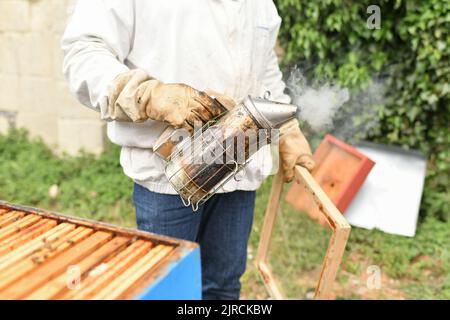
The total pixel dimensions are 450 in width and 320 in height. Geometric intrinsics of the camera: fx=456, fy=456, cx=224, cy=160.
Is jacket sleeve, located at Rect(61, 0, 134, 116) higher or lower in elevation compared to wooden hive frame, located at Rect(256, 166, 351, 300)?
higher

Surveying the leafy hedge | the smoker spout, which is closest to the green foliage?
the leafy hedge

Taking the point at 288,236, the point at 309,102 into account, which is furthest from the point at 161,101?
the point at 288,236

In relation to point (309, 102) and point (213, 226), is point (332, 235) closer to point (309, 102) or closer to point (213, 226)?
point (213, 226)

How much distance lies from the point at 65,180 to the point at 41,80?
1070 mm

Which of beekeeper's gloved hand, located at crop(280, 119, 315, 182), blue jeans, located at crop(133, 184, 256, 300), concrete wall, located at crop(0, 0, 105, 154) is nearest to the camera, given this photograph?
blue jeans, located at crop(133, 184, 256, 300)

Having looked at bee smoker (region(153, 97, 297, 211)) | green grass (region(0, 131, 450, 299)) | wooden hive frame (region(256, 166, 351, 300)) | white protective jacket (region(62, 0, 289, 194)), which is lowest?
green grass (region(0, 131, 450, 299))

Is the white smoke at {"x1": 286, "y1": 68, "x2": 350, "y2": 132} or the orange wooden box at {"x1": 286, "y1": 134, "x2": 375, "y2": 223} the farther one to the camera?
the orange wooden box at {"x1": 286, "y1": 134, "x2": 375, "y2": 223}

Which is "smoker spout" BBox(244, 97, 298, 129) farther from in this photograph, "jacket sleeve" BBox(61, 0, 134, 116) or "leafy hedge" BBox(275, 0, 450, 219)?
"leafy hedge" BBox(275, 0, 450, 219)

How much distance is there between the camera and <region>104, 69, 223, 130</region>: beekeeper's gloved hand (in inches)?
60.7

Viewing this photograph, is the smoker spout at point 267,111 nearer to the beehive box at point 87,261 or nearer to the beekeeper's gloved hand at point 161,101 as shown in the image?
the beekeeper's gloved hand at point 161,101

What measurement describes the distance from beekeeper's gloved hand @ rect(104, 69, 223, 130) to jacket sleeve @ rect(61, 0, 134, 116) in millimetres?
63

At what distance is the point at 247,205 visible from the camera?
221cm

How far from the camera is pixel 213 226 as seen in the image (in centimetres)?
220
